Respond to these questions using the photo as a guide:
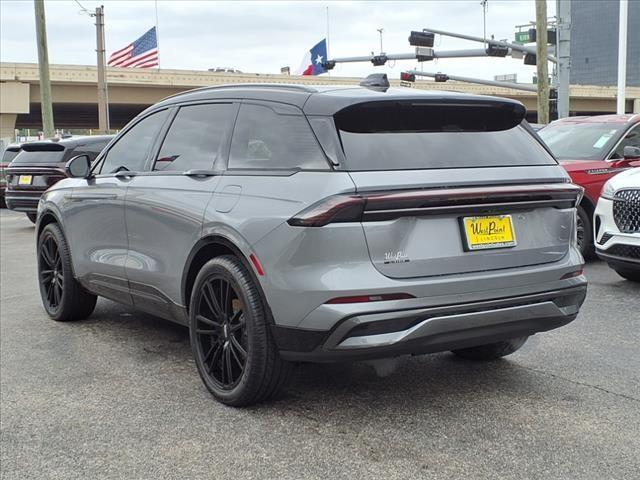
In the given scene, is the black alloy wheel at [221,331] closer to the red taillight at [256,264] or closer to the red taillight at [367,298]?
the red taillight at [256,264]

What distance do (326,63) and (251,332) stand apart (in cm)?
3813

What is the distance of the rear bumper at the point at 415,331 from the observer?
3562mm

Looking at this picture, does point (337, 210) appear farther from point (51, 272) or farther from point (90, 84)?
point (90, 84)

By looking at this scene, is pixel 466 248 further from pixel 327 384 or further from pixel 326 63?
pixel 326 63

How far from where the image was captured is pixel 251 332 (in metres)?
3.89

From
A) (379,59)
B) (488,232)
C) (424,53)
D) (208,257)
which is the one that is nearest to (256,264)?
(208,257)

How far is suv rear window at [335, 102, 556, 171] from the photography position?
12.4 feet

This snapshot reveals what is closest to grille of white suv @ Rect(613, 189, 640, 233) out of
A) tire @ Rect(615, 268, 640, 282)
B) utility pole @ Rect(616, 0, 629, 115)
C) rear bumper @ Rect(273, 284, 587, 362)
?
tire @ Rect(615, 268, 640, 282)

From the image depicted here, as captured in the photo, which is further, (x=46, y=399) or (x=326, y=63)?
(x=326, y=63)

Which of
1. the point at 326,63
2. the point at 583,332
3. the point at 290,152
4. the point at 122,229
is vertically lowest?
the point at 583,332

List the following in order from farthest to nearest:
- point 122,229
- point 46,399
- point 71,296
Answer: point 71,296 < point 122,229 < point 46,399

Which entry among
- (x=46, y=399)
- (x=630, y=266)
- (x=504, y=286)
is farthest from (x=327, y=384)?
(x=630, y=266)

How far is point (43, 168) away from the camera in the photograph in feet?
44.6

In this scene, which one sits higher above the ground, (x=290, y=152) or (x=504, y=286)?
(x=290, y=152)
